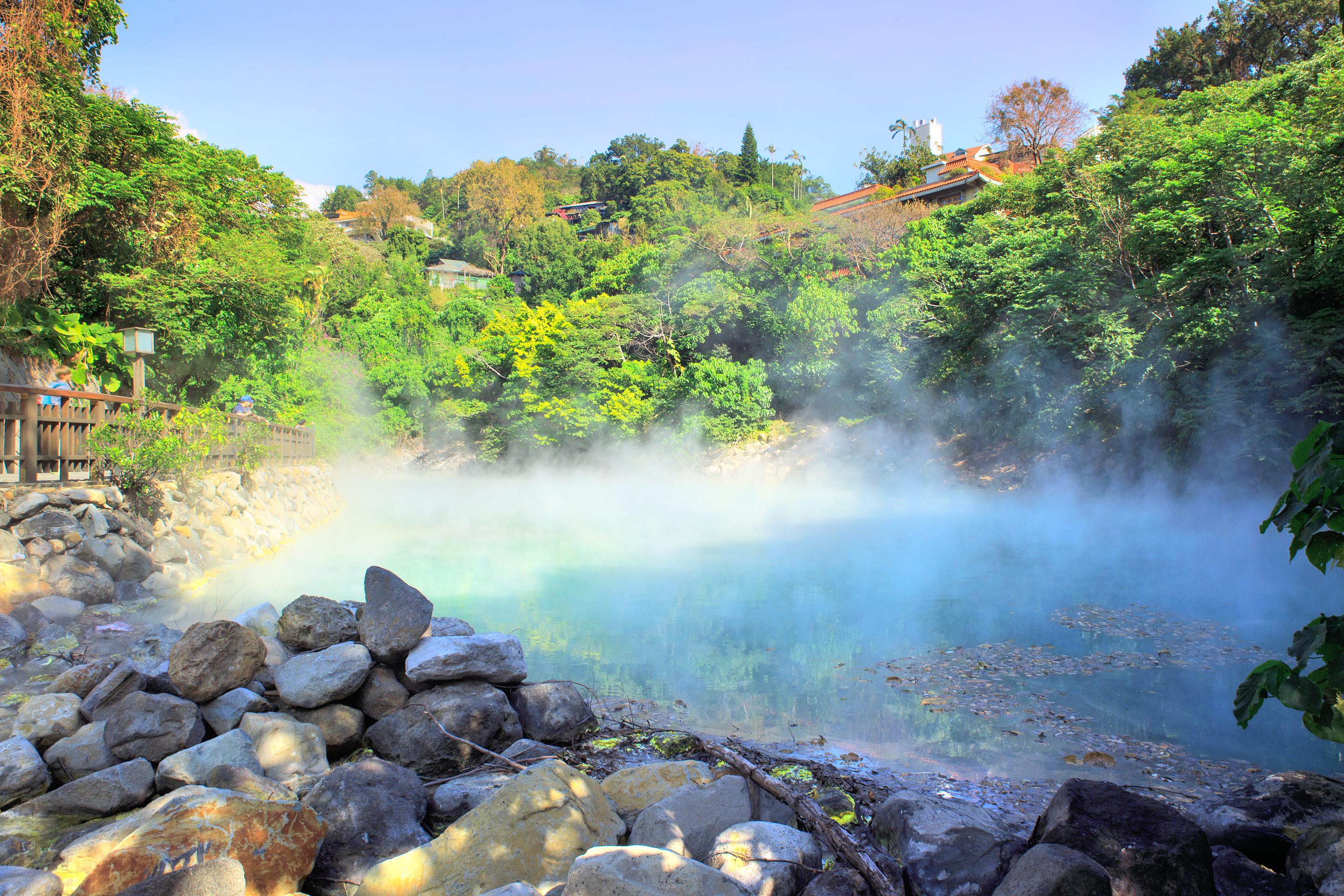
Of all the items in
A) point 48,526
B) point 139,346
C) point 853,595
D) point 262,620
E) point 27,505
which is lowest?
point 853,595

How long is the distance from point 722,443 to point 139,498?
17.3 meters

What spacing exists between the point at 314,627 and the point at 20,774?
5.22ft

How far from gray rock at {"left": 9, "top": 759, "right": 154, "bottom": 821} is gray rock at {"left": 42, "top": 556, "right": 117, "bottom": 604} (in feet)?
12.6

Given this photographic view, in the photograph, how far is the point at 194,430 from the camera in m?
10.5

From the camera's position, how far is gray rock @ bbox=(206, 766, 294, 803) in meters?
3.64

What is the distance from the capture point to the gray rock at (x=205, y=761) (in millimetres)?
3719

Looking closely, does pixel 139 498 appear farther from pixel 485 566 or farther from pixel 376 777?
pixel 376 777

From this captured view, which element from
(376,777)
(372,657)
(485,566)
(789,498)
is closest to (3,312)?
(485,566)

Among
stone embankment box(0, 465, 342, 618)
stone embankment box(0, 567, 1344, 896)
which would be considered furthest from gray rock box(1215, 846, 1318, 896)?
stone embankment box(0, 465, 342, 618)

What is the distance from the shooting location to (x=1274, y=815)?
330 centimetres

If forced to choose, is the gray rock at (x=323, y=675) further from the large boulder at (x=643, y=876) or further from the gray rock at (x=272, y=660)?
the large boulder at (x=643, y=876)

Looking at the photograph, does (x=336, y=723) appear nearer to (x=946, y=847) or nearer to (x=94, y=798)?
(x=94, y=798)

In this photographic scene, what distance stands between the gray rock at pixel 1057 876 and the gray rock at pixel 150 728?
3.72 metres

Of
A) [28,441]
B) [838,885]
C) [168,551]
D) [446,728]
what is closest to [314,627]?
[446,728]
